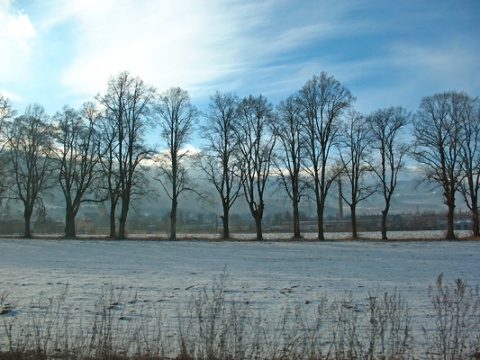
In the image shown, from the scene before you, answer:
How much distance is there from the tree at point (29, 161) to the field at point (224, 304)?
3272 centimetres

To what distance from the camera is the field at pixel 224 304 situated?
7.08 meters

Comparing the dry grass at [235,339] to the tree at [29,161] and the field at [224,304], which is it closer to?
the field at [224,304]

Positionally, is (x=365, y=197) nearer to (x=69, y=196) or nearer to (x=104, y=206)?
(x=104, y=206)

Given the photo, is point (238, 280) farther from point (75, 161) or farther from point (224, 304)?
point (75, 161)

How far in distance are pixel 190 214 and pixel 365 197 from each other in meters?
74.2

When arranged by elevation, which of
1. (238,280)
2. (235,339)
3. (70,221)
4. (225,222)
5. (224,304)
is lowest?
(238,280)

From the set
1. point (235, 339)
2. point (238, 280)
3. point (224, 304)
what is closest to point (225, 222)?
point (238, 280)

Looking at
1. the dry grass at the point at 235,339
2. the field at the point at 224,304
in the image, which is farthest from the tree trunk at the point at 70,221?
the dry grass at the point at 235,339

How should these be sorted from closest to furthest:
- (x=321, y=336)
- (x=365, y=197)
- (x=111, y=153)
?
(x=321, y=336) < (x=365, y=197) < (x=111, y=153)

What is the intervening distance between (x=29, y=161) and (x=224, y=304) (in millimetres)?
49215

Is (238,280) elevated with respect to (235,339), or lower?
lower

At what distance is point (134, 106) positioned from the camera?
49500 millimetres

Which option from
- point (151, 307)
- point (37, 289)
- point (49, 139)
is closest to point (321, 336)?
point (151, 307)

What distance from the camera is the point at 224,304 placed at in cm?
1072
